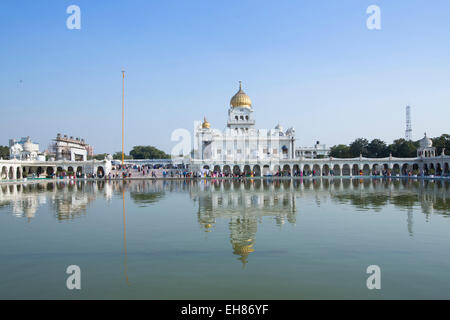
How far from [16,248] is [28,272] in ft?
7.58

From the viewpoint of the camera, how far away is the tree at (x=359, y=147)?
68250 mm

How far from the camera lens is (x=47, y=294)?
657cm

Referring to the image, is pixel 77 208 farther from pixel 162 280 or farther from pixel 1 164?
pixel 1 164

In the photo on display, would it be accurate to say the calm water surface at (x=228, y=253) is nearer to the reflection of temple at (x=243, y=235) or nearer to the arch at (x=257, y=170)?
the reflection of temple at (x=243, y=235)

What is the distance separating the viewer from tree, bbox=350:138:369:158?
68.2 meters

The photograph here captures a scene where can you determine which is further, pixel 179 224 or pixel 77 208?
pixel 77 208

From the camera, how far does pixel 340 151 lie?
251 feet

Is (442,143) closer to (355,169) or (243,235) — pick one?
(355,169)

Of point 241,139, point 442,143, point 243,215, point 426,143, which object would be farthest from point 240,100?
point 243,215

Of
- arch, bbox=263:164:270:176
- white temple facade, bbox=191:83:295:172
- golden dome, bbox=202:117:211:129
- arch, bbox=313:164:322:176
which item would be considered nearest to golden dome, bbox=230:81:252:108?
white temple facade, bbox=191:83:295:172

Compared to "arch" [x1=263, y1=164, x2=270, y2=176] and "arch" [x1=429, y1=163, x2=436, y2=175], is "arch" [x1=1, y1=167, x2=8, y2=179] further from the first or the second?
"arch" [x1=429, y1=163, x2=436, y2=175]

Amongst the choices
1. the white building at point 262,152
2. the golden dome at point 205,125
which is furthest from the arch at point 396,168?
the golden dome at point 205,125

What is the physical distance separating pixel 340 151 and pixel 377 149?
11.1m
